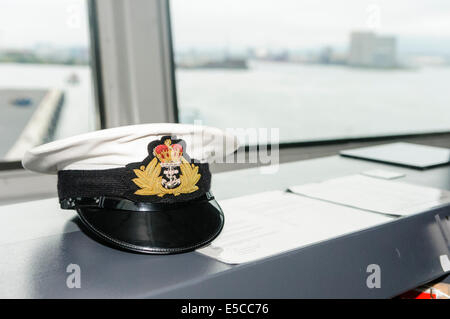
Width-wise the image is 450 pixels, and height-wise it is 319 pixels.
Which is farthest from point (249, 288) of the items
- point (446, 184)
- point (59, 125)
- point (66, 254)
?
point (59, 125)

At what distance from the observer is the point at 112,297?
1.97 feet

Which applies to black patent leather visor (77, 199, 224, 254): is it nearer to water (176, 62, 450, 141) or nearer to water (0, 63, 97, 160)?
water (0, 63, 97, 160)

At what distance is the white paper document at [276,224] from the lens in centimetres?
75

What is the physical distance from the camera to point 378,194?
1085 millimetres

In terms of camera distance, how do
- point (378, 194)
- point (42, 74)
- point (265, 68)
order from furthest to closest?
point (265, 68)
point (42, 74)
point (378, 194)

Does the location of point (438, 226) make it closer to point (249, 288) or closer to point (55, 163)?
point (249, 288)

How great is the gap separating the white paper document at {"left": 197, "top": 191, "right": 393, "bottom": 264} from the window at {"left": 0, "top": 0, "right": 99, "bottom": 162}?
0.95 m

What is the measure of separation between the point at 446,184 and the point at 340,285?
560 millimetres

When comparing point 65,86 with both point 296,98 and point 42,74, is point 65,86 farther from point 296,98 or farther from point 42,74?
point 296,98

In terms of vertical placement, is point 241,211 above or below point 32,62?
below

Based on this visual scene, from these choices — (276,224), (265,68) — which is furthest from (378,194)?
(265,68)

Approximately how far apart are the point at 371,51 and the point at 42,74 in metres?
1.54

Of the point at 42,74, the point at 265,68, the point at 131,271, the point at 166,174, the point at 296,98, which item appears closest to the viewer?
the point at 131,271

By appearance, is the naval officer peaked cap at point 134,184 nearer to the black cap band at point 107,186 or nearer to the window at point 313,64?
the black cap band at point 107,186
